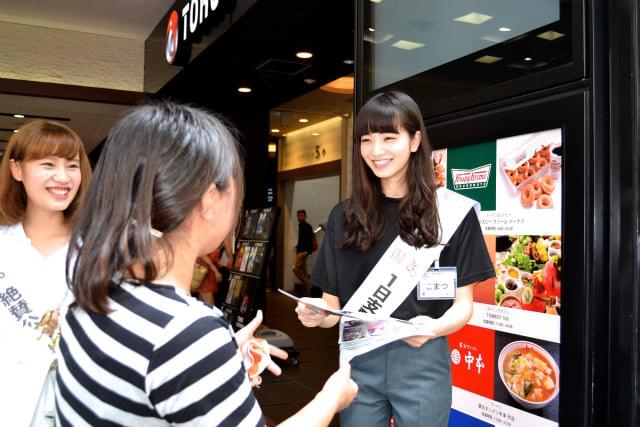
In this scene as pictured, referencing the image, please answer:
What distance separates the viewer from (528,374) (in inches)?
74.0

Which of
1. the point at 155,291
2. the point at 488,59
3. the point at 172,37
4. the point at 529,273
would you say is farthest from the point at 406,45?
the point at 172,37

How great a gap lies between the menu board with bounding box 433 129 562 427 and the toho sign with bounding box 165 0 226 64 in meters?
3.09

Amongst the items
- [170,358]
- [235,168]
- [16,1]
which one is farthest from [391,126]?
[16,1]

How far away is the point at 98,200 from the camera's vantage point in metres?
0.86

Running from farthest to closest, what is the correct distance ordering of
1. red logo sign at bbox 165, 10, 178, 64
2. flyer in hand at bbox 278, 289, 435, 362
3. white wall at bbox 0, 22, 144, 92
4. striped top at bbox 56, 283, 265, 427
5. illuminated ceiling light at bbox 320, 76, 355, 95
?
illuminated ceiling light at bbox 320, 76, 355, 95 < white wall at bbox 0, 22, 144, 92 < red logo sign at bbox 165, 10, 178, 64 < flyer in hand at bbox 278, 289, 435, 362 < striped top at bbox 56, 283, 265, 427

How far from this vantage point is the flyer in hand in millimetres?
1443

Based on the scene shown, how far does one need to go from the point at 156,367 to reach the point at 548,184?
145 centimetres

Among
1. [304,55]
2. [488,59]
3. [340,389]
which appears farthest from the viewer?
[304,55]

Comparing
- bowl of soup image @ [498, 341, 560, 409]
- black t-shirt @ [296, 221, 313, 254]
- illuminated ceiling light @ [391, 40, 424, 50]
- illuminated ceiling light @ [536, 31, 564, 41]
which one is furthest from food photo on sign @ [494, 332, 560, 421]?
black t-shirt @ [296, 221, 313, 254]

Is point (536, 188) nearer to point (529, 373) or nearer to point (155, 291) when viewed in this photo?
point (529, 373)

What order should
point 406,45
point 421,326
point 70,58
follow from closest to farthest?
1. point 421,326
2. point 406,45
3. point 70,58

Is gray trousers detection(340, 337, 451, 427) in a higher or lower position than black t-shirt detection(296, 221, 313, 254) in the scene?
lower

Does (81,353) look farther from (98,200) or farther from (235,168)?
(235,168)

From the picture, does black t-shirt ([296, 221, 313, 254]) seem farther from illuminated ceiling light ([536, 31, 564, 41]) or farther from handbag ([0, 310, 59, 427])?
handbag ([0, 310, 59, 427])
